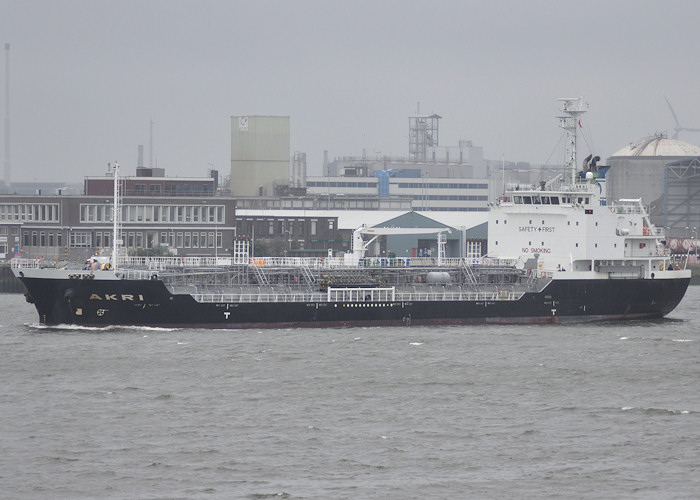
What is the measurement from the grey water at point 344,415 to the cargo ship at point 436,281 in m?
1.85

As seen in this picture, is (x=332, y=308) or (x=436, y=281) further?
(x=436, y=281)

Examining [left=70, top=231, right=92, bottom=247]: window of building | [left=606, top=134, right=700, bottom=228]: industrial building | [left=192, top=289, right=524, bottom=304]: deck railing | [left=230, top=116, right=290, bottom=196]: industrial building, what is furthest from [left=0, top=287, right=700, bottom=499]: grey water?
[left=606, top=134, right=700, bottom=228]: industrial building

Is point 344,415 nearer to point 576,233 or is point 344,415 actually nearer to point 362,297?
point 362,297

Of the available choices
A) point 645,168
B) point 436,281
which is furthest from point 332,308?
point 645,168

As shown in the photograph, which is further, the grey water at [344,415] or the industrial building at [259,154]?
the industrial building at [259,154]

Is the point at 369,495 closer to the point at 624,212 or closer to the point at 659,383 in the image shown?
the point at 659,383

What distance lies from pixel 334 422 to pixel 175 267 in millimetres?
26738

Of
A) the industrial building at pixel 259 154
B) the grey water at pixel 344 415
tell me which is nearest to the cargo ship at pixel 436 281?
the grey water at pixel 344 415

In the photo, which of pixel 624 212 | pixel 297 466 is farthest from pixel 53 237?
pixel 297 466

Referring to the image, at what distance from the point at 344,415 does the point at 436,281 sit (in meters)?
26.7

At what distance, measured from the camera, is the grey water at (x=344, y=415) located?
1225 inches

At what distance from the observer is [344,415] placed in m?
38.7

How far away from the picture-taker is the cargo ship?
58.5 m

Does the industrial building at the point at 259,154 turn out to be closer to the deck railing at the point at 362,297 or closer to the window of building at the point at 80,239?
the window of building at the point at 80,239
